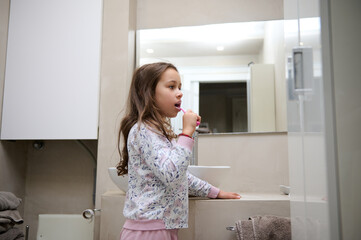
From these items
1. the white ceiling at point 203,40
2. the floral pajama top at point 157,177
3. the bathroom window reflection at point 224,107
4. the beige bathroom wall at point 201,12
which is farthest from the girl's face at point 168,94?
the beige bathroom wall at point 201,12

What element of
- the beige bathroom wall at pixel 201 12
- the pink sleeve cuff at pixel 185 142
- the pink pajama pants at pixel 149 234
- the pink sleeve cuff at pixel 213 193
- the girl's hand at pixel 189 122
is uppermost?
the beige bathroom wall at pixel 201 12

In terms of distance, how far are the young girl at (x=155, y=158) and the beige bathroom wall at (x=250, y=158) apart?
82cm

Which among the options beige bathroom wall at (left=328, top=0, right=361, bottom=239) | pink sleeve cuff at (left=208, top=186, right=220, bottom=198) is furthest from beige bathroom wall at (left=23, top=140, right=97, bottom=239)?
beige bathroom wall at (left=328, top=0, right=361, bottom=239)

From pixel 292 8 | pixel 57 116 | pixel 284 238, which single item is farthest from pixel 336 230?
pixel 57 116

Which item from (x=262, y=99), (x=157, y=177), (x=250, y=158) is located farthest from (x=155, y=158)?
(x=262, y=99)

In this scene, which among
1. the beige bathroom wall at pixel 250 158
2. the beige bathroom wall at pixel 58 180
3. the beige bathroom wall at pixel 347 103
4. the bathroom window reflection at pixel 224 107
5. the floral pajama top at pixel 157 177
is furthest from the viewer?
the beige bathroom wall at pixel 58 180

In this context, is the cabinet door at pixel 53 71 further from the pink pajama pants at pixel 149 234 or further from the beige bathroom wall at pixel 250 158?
the pink pajama pants at pixel 149 234

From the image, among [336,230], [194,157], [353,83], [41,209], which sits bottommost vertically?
[41,209]

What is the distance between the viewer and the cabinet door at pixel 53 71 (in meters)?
1.99

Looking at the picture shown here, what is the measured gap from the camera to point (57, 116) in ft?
6.57

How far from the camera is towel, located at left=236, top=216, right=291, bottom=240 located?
4.09 ft

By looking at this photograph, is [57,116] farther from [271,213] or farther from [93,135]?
[271,213]

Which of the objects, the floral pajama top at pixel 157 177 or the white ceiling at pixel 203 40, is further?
the white ceiling at pixel 203 40

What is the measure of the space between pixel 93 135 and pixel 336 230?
1.58 m
